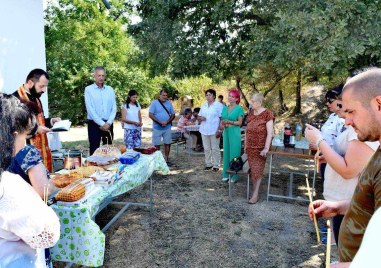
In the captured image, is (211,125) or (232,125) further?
(211,125)

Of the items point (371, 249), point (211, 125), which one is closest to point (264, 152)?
point (211, 125)

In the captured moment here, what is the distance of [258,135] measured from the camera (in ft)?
15.1

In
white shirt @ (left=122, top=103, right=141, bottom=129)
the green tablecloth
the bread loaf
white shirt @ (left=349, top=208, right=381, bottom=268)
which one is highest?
white shirt @ (left=122, top=103, right=141, bottom=129)

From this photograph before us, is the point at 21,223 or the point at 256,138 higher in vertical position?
the point at 256,138

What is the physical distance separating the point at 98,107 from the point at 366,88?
4.46 meters

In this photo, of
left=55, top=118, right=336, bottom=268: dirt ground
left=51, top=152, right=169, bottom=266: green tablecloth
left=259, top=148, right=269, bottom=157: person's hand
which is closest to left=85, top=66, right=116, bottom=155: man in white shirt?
left=55, top=118, right=336, bottom=268: dirt ground

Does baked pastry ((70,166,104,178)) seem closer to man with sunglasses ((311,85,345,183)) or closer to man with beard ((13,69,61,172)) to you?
man with beard ((13,69,61,172))

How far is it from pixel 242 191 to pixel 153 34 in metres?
3.26

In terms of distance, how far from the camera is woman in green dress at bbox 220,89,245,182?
17.6 ft

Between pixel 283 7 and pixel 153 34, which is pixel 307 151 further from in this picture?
pixel 153 34

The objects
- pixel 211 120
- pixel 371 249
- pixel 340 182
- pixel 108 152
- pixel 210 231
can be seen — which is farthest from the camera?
pixel 211 120

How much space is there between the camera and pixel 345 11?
413cm

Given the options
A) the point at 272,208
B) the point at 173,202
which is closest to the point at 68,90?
the point at 173,202

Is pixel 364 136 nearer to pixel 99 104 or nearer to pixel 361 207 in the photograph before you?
pixel 361 207
